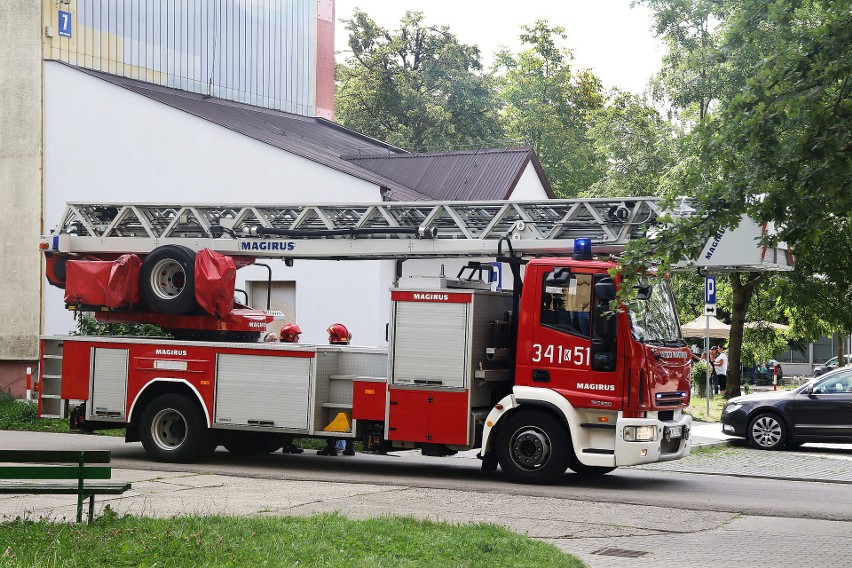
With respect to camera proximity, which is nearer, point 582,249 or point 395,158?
point 582,249

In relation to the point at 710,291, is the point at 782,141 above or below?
above

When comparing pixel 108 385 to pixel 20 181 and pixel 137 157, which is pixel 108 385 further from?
pixel 20 181

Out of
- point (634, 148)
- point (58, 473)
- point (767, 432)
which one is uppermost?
point (634, 148)

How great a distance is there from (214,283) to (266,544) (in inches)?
285

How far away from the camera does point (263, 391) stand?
15.3m

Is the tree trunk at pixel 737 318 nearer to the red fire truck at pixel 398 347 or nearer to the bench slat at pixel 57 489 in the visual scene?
the red fire truck at pixel 398 347

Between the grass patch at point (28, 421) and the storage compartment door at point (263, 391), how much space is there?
5670 mm

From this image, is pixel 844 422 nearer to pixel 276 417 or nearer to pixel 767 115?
pixel 276 417

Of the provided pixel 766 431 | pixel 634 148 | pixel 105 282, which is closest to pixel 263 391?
pixel 105 282

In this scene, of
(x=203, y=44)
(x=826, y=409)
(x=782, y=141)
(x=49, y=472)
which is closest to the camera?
(x=49, y=472)

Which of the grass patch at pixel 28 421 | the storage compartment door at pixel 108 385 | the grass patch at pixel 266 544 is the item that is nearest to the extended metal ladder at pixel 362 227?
the storage compartment door at pixel 108 385

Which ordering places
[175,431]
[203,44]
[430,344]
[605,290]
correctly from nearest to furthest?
[605,290], [430,344], [175,431], [203,44]

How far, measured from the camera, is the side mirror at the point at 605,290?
13.2 meters

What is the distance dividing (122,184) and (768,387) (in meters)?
28.8
